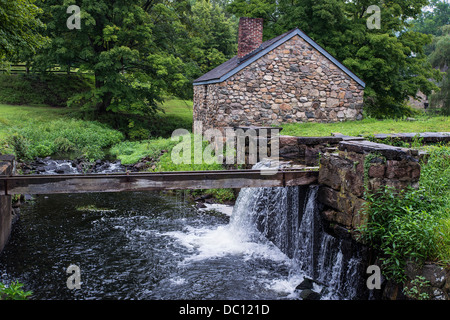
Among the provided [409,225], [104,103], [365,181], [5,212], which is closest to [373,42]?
[365,181]

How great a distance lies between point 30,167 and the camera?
1590 cm

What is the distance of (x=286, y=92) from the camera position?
51.6 feet

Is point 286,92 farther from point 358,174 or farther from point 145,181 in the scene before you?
point 145,181

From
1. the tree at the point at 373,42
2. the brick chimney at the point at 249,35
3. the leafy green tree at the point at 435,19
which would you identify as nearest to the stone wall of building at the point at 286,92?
the brick chimney at the point at 249,35

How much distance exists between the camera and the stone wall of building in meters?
15.2

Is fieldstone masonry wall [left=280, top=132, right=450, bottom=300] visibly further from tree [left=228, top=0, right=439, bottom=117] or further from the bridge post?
tree [left=228, top=0, right=439, bottom=117]

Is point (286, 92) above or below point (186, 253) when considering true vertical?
above

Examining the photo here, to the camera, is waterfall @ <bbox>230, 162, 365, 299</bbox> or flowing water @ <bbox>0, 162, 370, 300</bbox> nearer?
waterfall @ <bbox>230, 162, 365, 299</bbox>

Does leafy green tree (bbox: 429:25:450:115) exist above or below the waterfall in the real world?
above

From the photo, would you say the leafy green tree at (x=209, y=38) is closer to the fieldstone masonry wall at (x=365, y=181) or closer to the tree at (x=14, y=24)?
the tree at (x=14, y=24)

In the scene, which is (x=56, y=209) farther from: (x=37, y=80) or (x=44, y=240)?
(x=37, y=80)

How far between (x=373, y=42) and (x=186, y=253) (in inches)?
645

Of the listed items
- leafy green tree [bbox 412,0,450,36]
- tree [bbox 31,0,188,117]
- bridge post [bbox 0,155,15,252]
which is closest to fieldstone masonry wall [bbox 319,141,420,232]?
bridge post [bbox 0,155,15,252]

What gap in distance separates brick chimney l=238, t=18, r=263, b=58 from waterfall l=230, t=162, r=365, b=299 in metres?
8.39
